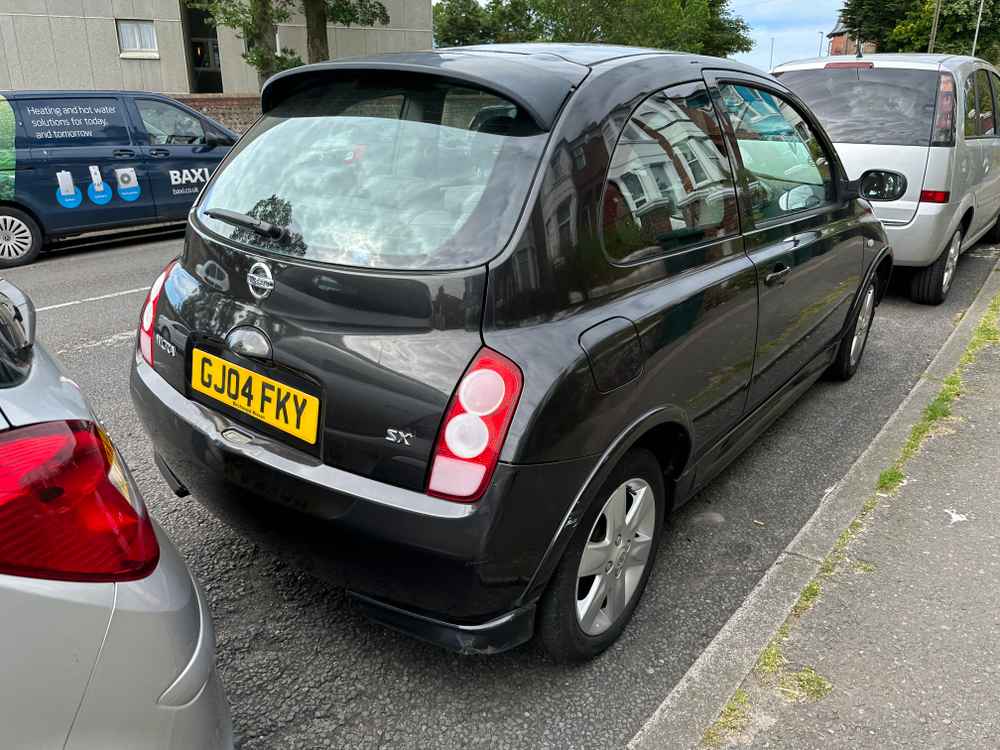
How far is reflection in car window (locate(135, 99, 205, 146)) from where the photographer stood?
9.41m

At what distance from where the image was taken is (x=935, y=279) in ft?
20.3

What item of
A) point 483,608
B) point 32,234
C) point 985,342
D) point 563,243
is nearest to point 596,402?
point 563,243

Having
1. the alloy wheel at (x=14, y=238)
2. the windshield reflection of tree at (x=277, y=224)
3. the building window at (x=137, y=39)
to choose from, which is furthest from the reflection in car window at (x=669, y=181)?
the building window at (x=137, y=39)

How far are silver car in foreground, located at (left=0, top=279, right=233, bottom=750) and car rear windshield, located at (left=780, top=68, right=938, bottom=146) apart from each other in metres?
6.04

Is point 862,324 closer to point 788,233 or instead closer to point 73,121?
point 788,233

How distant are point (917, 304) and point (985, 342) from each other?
1179mm

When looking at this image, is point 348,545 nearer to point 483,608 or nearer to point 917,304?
point 483,608

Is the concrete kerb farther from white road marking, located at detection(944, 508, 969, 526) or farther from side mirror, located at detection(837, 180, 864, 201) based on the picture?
side mirror, located at detection(837, 180, 864, 201)

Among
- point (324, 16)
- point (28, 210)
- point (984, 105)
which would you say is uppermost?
point (324, 16)

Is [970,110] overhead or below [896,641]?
overhead

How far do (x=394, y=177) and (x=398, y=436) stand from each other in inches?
29.7

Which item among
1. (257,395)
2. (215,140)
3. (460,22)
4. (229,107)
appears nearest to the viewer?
(257,395)

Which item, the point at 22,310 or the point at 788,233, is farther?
the point at 788,233

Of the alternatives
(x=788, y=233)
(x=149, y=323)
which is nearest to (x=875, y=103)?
(x=788, y=233)
